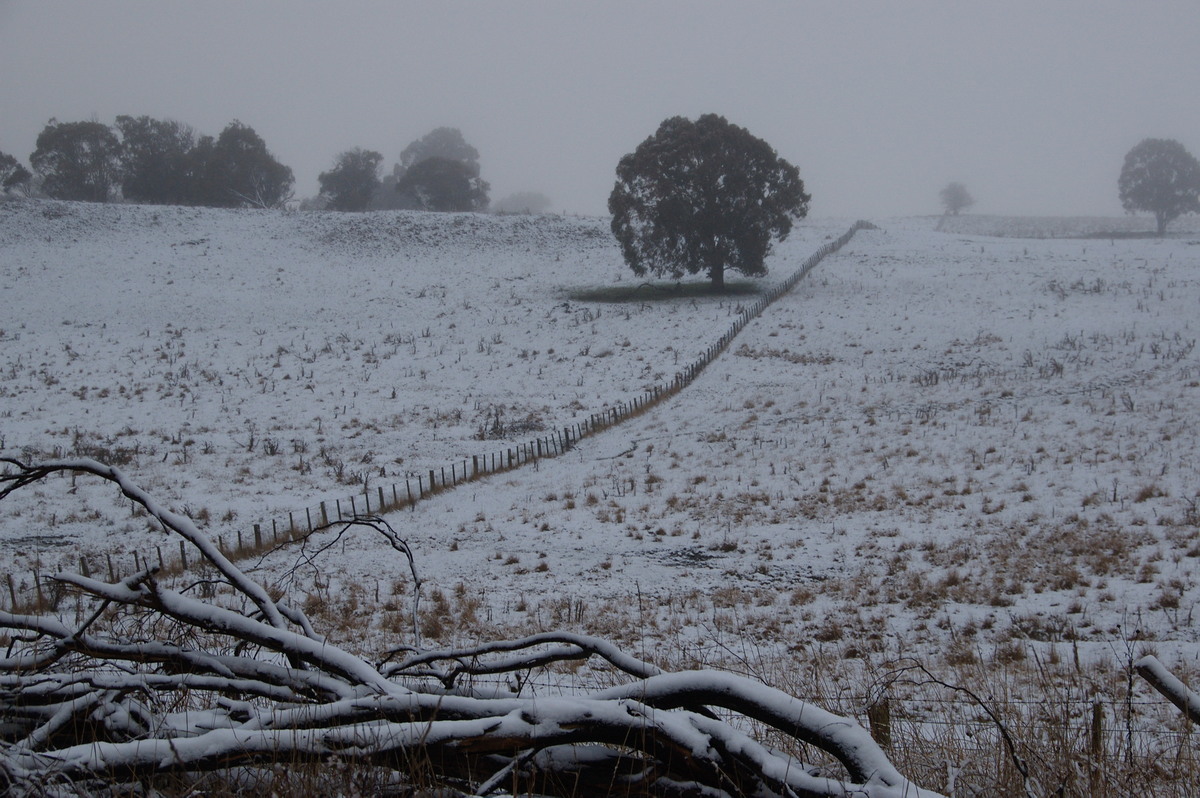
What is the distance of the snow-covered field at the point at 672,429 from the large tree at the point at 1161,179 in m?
24.5

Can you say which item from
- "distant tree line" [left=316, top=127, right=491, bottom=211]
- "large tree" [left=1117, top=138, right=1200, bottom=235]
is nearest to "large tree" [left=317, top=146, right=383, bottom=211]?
"distant tree line" [left=316, top=127, right=491, bottom=211]

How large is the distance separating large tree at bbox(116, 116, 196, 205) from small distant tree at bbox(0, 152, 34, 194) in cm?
682

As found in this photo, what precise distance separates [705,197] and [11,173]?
57.6 meters

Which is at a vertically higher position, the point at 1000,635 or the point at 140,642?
the point at 140,642

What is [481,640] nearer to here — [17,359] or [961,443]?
[961,443]

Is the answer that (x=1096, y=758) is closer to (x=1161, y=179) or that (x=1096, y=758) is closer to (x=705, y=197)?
(x=705, y=197)

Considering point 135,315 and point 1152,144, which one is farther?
point 1152,144

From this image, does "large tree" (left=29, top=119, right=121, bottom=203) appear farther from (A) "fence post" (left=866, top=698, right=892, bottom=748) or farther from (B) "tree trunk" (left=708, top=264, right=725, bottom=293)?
(A) "fence post" (left=866, top=698, right=892, bottom=748)

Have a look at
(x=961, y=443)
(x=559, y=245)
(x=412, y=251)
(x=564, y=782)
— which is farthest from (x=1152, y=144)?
(x=564, y=782)

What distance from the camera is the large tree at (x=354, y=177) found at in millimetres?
70688

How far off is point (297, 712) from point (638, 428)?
20447 mm

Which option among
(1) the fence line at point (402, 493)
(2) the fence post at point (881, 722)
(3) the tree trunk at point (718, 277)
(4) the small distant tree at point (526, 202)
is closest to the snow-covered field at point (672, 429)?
(1) the fence line at point (402, 493)

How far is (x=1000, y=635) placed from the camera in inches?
337

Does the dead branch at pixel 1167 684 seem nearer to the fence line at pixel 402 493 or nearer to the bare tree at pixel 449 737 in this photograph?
the bare tree at pixel 449 737
